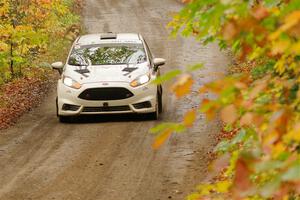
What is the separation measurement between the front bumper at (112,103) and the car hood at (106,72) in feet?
0.51

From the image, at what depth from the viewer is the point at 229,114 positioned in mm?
2723

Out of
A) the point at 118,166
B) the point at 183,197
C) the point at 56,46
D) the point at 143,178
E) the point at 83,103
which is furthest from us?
the point at 56,46

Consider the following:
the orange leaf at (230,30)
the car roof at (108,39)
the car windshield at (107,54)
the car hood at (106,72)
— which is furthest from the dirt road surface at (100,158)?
the orange leaf at (230,30)

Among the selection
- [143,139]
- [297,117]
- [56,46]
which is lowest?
[56,46]

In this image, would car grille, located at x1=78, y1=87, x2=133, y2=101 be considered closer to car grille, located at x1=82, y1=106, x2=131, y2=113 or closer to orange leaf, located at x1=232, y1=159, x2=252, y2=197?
car grille, located at x1=82, y1=106, x2=131, y2=113

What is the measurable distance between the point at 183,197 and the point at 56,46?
17.6 m

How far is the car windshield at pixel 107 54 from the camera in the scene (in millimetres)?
14484

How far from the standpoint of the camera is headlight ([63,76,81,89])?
13.7 m

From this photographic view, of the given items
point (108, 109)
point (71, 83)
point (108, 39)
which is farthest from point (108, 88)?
point (108, 39)

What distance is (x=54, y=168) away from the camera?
1060 centimetres

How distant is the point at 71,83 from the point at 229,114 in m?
11.3

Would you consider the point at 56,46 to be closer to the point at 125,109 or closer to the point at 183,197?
the point at 125,109

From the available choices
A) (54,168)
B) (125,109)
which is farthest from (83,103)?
(54,168)

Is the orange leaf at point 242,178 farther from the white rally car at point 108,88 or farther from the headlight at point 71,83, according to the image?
the headlight at point 71,83
